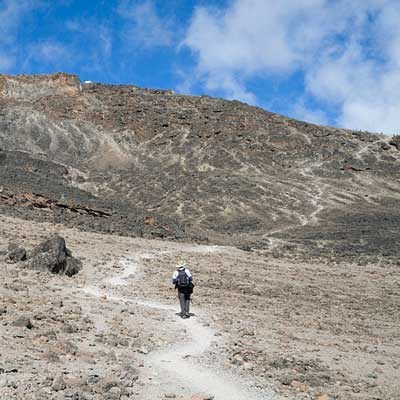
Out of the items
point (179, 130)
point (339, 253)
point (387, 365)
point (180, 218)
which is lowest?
point (387, 365)

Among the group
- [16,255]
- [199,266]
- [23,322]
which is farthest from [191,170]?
[23,322]

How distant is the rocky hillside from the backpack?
17.8 m

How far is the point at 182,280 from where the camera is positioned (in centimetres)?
1495

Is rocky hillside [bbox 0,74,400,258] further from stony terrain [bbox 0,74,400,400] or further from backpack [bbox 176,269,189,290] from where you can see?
backpack [bbox 176,269,189,290]

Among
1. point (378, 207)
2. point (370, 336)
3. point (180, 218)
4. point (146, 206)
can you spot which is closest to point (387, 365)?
point (370, 336)

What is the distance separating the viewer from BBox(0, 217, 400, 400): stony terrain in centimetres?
841

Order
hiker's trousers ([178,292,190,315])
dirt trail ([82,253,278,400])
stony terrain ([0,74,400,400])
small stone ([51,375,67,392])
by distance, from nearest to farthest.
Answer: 1. small stone ([51,375,67,392])
2. dirt trail ([82,253,278,400])
3. stony terrain ([0,74,400,400])
4. hiker's trousers ([178,292,190,315])

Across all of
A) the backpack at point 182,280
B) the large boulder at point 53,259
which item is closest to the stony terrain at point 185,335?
the large boulder at point 53,259

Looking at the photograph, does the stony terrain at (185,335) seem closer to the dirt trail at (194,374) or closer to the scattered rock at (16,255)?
the dirt trail at (194,374)

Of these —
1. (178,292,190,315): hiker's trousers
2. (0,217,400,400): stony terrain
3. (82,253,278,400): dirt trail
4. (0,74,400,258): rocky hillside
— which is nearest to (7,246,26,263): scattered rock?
(0,217,400,400): stony terrain

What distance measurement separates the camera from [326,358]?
11.6 m

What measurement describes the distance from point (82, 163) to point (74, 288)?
6634 cm

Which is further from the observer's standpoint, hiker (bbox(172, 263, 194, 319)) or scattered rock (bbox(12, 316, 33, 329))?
hiker (bbox(172, 263, 194, 319))

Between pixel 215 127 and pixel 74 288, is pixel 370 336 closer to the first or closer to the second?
pixel 74 288
